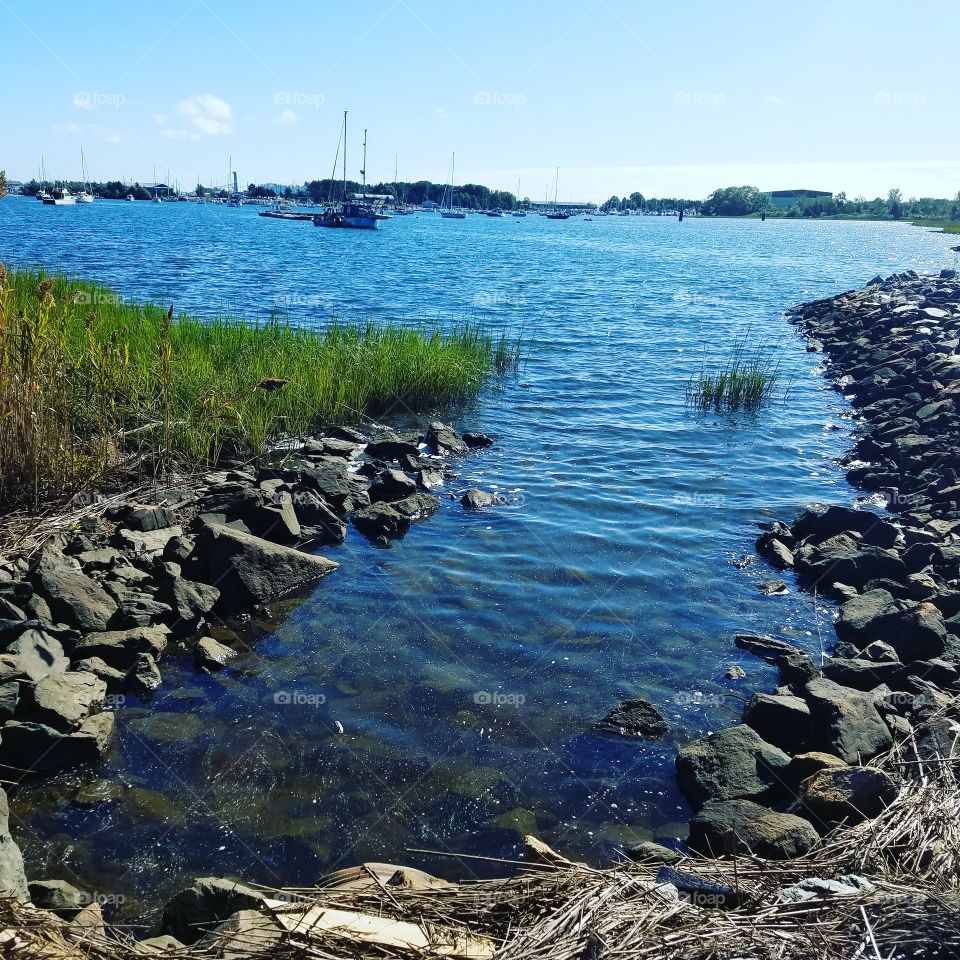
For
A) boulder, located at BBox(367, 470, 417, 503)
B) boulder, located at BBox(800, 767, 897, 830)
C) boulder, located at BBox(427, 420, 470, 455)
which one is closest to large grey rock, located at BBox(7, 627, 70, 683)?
boulder, located at BBox(367, 470, 417, 503)

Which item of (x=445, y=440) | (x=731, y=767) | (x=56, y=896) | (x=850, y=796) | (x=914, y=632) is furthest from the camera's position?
(x=445, y=440)

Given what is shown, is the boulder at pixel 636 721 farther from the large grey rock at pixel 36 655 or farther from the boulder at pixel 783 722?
the large grey rock at pixel 36 655

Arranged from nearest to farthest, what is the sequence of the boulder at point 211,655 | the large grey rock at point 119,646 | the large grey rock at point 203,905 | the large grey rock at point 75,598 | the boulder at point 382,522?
the large grey rock at point 203,905
the large grey rock at point 119,646
the large grey rock at point 75,598
the boulder at point 211,655
the boulder at point 382,522

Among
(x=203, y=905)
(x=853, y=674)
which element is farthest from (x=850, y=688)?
(x=203, y=905)

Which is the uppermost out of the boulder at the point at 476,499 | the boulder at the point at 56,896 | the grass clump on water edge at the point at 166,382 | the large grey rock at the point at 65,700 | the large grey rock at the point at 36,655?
the grass clump on water edge at the point at 166,382

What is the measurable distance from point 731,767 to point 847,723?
2.87 feet

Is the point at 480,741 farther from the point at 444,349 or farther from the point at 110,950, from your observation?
the point at 444,349

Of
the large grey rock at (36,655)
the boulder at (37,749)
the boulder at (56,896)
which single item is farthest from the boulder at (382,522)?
the boulder at (56,896)

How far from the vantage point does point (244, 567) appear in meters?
7.59

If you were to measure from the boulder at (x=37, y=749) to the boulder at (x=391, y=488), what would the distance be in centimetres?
547

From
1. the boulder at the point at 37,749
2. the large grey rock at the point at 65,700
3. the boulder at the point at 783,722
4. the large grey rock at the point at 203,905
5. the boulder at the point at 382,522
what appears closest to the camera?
the large grey rock at the point at 203,905

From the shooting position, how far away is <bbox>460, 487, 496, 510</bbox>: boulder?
10.6m

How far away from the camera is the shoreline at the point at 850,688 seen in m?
4.71

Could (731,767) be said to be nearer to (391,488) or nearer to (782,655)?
(782,655)
